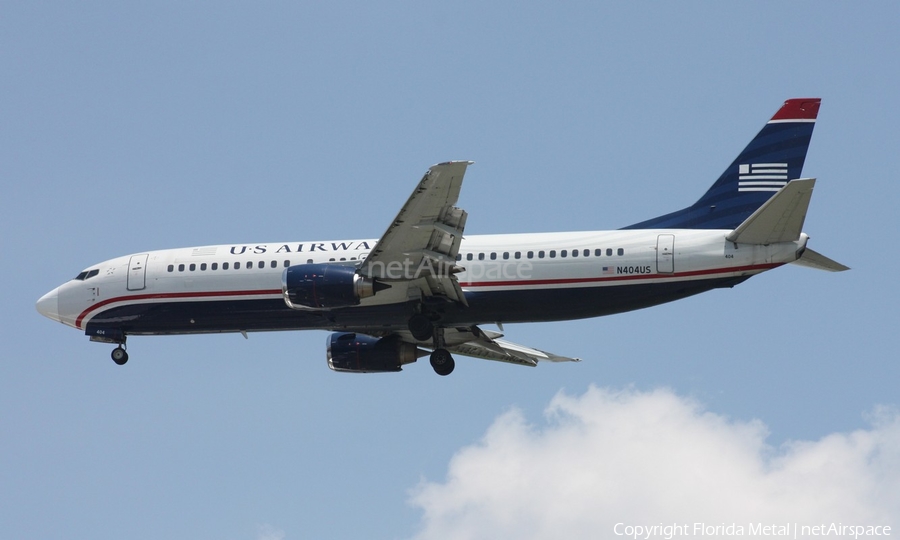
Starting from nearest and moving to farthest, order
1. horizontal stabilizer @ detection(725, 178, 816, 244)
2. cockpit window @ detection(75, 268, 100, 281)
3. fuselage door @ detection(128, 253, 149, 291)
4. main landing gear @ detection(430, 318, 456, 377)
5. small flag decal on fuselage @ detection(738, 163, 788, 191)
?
horizontal stabilizer @ detection(725, 178, 816, 244) < small flag decal on fuselage @ detection(738, 163, 788, 191) < main landing gear @ detection(430, 318, 456, 377) < fuselage door @ detection(128, 253, 149, 291) < cockpit window @ detection(75, 268, 100, 281)

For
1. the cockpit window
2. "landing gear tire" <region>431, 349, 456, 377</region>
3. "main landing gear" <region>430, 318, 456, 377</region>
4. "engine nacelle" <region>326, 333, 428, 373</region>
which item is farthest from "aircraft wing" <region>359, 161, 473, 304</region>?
the cockpit window

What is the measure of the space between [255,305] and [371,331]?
149 inches

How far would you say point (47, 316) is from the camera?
4300 centimetres

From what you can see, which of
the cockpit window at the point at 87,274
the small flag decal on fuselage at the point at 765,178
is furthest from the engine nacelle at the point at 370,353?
the small flag decal on fuselage at the point at 765,178

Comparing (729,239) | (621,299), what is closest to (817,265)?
(729,239)

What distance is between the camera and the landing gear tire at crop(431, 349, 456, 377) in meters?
40.7

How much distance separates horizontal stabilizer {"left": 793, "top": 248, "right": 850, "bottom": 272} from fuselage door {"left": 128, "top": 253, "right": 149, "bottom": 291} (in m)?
19.3

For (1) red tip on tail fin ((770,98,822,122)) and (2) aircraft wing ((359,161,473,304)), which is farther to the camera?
(1) red tip on tail fin ((770,98,822,122))

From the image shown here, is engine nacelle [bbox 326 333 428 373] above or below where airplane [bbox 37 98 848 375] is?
below

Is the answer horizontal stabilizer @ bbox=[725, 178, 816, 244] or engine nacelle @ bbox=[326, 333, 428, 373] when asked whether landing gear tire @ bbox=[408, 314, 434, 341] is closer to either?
engine nacelle @ bbox=[326, 333, 428, 373]

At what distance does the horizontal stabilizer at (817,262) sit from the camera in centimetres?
3647

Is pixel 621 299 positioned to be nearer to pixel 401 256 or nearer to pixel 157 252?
pixel 401 256

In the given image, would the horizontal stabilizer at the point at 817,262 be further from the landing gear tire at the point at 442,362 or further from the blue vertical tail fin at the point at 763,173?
the landing gear tire at the point at 442,362

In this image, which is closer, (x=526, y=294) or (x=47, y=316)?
(x=526, y=294)
